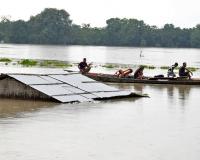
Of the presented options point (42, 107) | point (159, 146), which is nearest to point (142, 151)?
point (159, 146)

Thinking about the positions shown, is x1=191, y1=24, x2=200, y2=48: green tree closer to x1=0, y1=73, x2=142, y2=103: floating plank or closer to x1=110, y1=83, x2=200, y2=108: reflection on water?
x1=110, y1=83, x2=200, y2=108: reflection on water

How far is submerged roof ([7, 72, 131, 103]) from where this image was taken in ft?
68.2

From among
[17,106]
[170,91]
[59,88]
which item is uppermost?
[59,88]

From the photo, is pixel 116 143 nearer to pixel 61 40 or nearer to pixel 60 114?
pixel 60 114

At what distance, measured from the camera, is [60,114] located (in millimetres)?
17734

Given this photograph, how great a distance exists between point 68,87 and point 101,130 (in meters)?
6.78

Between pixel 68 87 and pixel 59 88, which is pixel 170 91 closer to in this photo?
pixel 68 87

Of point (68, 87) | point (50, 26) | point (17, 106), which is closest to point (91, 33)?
point (50, 26)

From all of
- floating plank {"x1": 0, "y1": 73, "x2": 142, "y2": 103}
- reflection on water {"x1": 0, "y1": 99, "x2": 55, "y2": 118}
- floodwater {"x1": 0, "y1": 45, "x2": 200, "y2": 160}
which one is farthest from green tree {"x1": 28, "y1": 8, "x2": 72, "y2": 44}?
reflection on water {"x1": 0, "y1": 99, "x2": 55, "y2": 118}

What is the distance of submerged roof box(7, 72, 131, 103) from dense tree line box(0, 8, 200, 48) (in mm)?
141750

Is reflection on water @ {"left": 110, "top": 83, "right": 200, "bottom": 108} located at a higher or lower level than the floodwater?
lower

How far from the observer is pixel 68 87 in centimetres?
2188

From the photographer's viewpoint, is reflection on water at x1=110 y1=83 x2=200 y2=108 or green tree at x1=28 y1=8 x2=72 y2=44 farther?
green tree at x1=28 y1=8 x2=72 y2=44

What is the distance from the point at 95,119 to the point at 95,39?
551 ft
